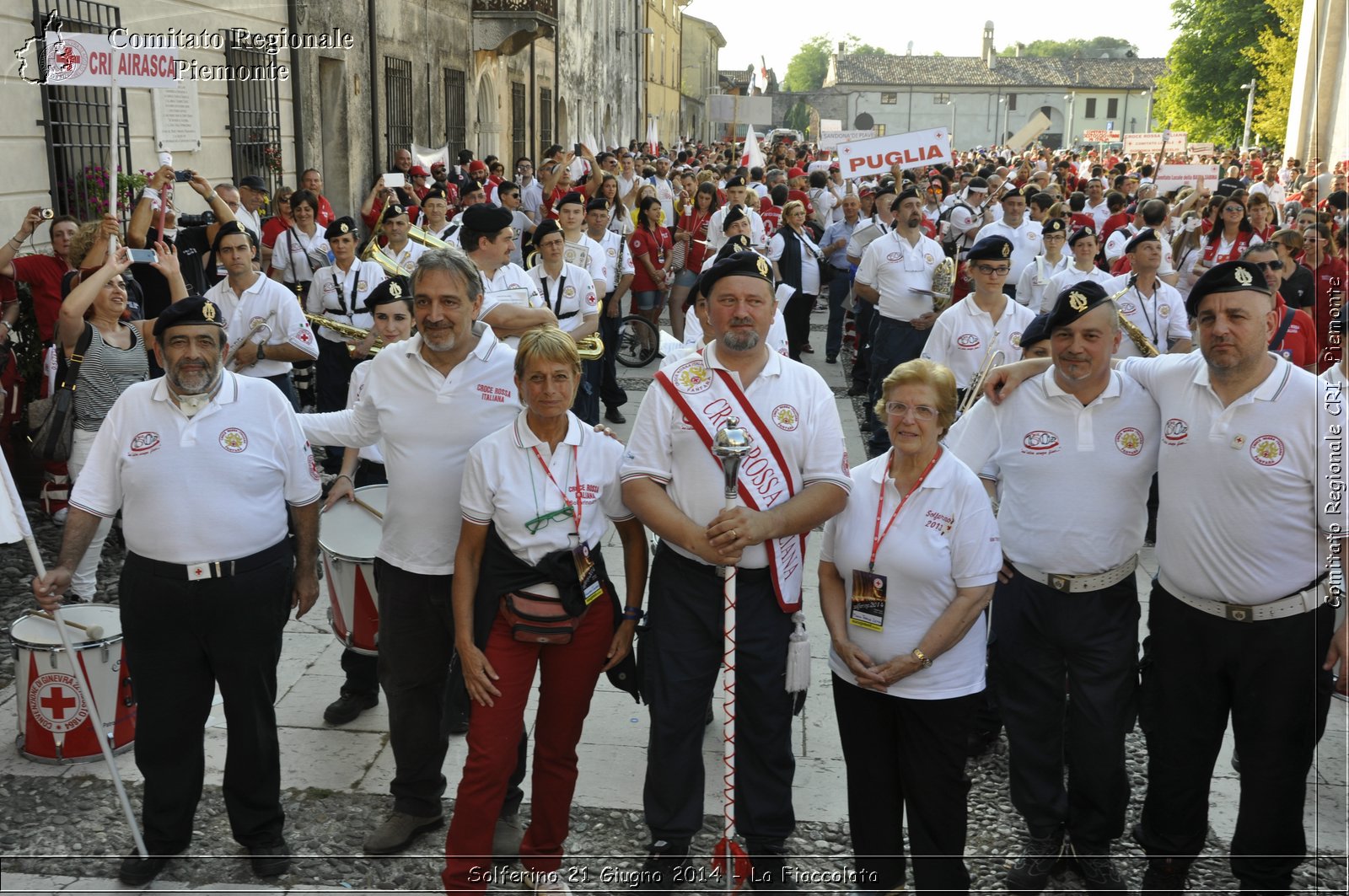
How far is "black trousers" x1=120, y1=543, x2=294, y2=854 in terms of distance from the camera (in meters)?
4.26

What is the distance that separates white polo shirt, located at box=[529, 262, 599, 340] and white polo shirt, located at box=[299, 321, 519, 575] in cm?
397

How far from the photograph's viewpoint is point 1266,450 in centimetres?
390

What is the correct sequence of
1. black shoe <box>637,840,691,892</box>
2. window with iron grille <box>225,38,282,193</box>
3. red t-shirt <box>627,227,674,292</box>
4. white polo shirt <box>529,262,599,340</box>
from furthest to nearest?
window with iron grille <box>225,38,282,193</box>, red t-shirt <box>627,227,674,292</box>, white polo shirt <box>529,262,599,340</box>, black shoe <box>637,840,691,892</box>

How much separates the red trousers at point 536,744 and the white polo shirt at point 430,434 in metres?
0.50

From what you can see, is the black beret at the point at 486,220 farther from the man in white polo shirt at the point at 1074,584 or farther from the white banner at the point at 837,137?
the white banner at the point at 837,137

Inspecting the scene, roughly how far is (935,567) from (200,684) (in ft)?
8.91

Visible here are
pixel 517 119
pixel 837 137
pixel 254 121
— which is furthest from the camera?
pixel 517 119

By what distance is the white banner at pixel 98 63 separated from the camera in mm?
7781

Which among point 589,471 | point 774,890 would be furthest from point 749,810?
point 589,471

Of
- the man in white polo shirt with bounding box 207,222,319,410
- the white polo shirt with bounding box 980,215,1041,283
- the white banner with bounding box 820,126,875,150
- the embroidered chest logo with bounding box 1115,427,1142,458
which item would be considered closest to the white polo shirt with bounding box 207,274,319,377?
the man in white polo shirt with bounding box 207,222,319,410

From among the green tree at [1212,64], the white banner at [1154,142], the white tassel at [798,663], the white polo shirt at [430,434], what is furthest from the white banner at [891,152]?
the green tree at [1212,64]

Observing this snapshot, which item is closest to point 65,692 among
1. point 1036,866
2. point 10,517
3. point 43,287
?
point 10,517

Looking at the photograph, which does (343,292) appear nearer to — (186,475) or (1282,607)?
(186,475)

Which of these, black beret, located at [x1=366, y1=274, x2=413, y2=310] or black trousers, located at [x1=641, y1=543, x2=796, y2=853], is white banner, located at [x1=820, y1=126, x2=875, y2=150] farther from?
black trousers, located at [x1=641, y1=543, x2=796, y2=853]
